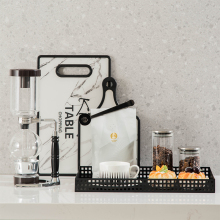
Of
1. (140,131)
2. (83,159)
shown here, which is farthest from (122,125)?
(83,159)

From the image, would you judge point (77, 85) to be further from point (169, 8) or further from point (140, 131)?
point (169, 8)

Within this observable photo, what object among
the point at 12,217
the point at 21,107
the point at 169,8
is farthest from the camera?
the point at 169,8

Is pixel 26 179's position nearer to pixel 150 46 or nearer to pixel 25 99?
pixel 25 99

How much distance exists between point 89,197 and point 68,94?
489 millimetres

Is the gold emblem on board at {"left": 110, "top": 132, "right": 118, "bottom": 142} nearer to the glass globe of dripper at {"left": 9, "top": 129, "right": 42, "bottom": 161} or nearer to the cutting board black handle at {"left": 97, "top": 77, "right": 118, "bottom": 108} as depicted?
the cutting board black handle at {"left": 97, "top": 77, "right": 118, "bottom": 108}

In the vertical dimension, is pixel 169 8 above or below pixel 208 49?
above

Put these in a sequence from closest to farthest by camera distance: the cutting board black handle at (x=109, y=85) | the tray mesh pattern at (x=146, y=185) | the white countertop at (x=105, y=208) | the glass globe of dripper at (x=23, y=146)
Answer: the white countertop at (x=105, y=208), the tray mesh pattern at (x=146, y=185), the glass globe of dripper at (x=23, y=146), the cutting board black handle at (x=109, y=85)

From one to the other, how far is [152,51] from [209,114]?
13.5 inches

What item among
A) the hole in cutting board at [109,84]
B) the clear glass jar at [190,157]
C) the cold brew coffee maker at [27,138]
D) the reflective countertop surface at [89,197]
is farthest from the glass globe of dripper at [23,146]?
the clear glass jar at [190,157]

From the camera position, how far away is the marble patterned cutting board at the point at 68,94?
1.34 metres

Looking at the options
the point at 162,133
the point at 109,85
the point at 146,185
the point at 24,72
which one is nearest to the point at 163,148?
the point at 162,133

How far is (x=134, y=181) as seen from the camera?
3.47 feet

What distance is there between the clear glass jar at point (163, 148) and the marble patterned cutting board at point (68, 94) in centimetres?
29

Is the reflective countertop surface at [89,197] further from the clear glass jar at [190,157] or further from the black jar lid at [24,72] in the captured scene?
the black jar lid at [24,72]
